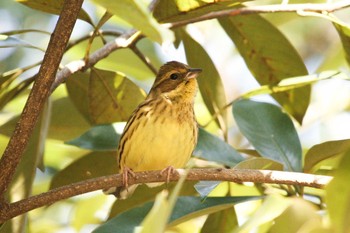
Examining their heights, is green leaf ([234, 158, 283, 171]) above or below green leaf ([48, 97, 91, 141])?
below

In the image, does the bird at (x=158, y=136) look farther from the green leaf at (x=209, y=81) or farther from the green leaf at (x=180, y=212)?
the green leaf at (x=180, y=212)

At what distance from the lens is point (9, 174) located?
2.50m

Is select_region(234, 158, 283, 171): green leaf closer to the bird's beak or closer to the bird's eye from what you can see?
the bird's beak

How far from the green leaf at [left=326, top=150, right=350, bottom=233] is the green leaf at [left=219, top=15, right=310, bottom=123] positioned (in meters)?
1.84

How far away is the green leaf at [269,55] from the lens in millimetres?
3592

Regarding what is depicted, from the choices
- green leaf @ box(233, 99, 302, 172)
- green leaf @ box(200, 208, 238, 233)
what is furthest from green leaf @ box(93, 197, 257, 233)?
green leaf @ box(233, 99, 302, 172)

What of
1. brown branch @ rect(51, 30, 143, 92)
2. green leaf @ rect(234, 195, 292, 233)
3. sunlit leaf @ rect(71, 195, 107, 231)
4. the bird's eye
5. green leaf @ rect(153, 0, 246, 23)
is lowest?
sunlit leaf @ rect(71, 195, 107, 231)

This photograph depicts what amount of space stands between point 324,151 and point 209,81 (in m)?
0.83

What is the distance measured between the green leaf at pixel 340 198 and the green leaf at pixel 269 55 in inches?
72.3

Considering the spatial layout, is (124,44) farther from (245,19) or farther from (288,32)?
(288,32)

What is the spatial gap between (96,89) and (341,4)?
111 centimetres

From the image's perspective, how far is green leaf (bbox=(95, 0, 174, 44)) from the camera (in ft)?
5.18

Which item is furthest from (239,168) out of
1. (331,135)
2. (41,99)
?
(331,135)

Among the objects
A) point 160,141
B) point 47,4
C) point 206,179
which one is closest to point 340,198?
point 206,179
